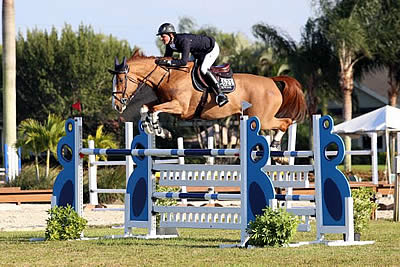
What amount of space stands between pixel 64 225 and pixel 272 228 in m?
2.66

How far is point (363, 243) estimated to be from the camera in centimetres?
992

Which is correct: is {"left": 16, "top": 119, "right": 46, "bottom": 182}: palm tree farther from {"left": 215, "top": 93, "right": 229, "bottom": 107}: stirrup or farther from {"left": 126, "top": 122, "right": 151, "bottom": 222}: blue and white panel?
{"left": 126, "top": 122, "right": 151, "bottom": 222}: blue and white panel

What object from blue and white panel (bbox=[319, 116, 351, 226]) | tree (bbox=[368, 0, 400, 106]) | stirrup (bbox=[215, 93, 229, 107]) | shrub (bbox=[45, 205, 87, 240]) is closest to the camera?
blue and white panel (bbox=[319, 116, 351, 226])

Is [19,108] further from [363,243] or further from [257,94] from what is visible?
[363,243]

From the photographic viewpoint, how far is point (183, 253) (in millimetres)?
9039

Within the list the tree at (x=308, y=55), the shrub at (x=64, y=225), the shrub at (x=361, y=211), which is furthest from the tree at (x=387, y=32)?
the shrub at (x=64, y=225)

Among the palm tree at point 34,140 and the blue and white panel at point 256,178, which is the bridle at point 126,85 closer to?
the blue and white panel at point 256,178

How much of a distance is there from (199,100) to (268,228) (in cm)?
262

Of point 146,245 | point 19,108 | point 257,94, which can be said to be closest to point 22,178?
point 257,94

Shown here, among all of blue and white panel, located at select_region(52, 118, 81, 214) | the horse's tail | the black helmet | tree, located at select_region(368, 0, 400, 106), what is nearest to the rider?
the black helmet

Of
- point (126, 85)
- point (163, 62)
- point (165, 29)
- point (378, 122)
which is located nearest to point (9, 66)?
point (378, 122)

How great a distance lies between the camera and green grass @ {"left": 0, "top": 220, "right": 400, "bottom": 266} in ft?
27.0

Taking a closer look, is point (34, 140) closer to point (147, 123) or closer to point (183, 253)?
point (147, 123)

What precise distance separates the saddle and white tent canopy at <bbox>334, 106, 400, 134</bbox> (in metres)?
11.1
